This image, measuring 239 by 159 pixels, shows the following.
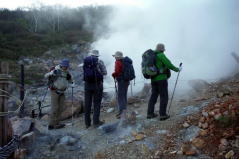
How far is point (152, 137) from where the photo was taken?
5.89 meters

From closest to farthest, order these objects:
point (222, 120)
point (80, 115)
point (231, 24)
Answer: point (222, 120) < point (80, 115) < point (231, 24)

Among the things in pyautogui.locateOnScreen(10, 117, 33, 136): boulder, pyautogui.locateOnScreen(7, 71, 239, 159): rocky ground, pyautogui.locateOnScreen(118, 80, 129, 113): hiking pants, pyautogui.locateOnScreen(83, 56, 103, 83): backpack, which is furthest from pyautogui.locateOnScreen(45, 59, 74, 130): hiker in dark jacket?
pyautogui.locateOnScreen(118, 80, 129, 113): hiking pants

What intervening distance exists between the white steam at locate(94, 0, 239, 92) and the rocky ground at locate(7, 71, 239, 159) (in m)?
4.09

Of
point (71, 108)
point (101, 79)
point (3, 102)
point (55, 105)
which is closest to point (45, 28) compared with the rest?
point (71, 108)

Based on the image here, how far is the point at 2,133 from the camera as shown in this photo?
14.1 ft

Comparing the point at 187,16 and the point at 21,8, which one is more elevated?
the point at 21,8

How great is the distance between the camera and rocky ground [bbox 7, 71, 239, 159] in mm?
5062

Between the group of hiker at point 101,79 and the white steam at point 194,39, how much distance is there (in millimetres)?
3840

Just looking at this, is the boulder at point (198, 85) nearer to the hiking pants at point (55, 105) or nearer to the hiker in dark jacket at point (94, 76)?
the hiker in dark jacket at point (94, 76)

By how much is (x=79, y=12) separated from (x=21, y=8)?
9820 mm

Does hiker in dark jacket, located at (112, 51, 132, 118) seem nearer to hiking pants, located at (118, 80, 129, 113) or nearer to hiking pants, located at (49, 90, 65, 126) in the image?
hiking pants, located at (118, 80, 129, 113)

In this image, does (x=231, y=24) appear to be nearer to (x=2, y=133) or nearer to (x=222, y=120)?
(x=222, y=120)

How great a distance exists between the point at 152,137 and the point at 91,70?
1961 mm

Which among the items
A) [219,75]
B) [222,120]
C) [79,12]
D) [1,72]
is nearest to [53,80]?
[1,72]
